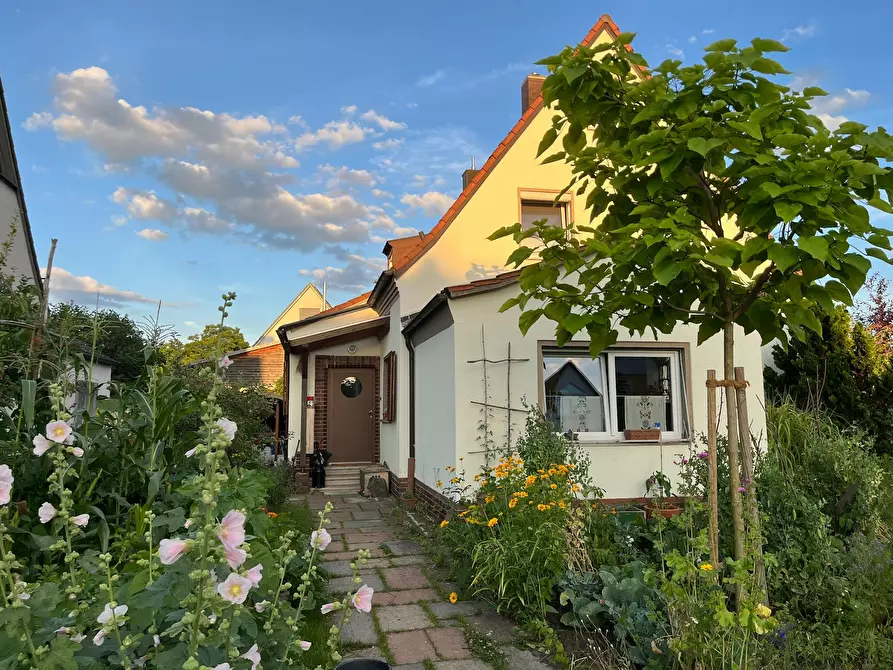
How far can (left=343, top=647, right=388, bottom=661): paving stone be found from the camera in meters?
3.30

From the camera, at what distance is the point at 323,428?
1159 centimetres

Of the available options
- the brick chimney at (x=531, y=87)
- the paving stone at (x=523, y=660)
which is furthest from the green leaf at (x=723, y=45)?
the brick chimney at (x=531, y=87)

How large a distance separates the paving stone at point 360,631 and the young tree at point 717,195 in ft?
A: 7.52

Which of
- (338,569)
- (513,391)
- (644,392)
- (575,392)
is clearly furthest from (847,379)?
(338,569)

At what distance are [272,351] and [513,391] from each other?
21064 mm

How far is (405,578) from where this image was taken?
485 centimetres

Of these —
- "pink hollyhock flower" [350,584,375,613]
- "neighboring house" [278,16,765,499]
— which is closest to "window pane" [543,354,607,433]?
"neighboring house" [278,16,765,499]

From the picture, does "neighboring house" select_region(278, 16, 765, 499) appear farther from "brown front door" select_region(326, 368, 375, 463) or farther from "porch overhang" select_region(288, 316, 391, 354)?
"brown front door" select_region(326, 368, 375, 463)

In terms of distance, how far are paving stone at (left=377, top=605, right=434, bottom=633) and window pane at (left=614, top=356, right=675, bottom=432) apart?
12.1 feet

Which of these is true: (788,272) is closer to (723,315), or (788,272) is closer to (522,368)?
(723,315)

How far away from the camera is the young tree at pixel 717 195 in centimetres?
253

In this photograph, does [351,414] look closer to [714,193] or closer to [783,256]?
[714,193]

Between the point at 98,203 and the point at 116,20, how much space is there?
1849 mm

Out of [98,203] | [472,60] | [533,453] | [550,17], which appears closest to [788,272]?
[533,453]
